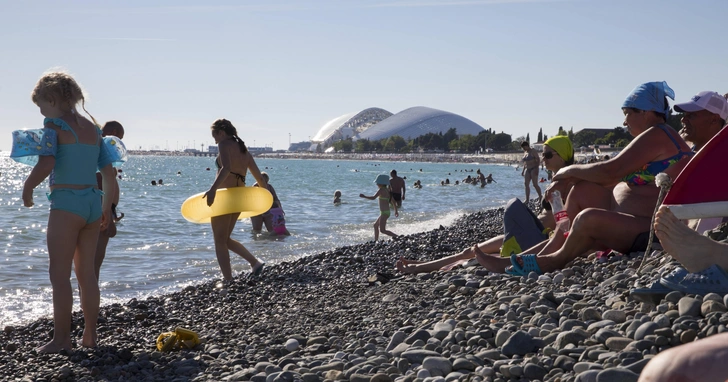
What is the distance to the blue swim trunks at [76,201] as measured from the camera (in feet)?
12.8

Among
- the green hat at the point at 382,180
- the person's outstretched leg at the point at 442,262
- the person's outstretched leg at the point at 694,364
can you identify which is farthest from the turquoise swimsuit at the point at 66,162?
the green hat at the point at 382,180

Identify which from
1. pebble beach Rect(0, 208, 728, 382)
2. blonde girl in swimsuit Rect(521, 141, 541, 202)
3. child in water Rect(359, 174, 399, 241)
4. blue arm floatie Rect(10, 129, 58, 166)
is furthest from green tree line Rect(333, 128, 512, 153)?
blue arm floatie Rect(10, 129, 58, 166)

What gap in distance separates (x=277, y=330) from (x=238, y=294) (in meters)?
1.83

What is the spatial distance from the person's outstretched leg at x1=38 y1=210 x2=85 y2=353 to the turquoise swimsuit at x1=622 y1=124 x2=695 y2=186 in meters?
3.16

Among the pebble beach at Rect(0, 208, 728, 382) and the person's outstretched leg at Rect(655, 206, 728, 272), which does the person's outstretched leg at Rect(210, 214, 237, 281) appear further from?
the person's outstretched leg at Rect(655, 206, 728, 272)

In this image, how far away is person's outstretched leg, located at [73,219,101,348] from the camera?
13.2 feet

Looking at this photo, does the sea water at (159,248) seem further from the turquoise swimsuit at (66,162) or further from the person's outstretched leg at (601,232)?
the person's outstretched leg at (601,232)

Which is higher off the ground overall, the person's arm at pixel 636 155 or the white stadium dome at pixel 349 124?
the white stadium dome at pixel 349 124

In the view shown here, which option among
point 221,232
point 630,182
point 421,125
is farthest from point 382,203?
point 421,125

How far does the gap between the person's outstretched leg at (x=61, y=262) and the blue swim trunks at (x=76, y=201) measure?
3 cm

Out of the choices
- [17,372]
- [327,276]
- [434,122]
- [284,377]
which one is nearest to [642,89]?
[284,377]

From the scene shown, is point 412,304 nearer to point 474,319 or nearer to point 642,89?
point 474,319

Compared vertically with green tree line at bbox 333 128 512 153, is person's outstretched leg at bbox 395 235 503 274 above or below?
below

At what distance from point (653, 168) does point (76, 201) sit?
325 cm
